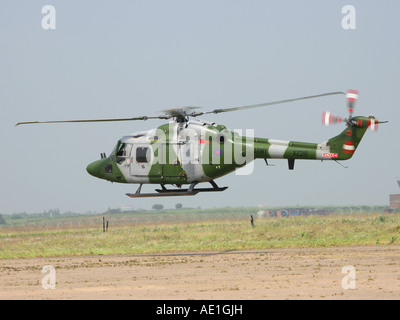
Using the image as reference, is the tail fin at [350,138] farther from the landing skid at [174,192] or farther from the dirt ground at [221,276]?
the landing skid at [174,192]

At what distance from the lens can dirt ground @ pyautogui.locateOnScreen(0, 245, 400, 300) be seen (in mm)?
20281

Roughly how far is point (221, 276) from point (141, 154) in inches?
375

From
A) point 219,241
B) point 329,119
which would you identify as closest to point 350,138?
point 329,119

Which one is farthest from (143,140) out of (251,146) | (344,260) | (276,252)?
(344,260)

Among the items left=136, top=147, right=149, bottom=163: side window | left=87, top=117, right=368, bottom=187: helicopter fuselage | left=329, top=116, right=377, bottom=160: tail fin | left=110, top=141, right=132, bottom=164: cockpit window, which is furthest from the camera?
left=110, top=141, right=132, bottom=164: cockpit window

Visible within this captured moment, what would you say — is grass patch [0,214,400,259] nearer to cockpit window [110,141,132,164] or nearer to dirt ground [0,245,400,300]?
dirt ground [0,245,400,300]

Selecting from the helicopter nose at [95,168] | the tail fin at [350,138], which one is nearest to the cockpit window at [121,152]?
the helicopter nose at [95,168]

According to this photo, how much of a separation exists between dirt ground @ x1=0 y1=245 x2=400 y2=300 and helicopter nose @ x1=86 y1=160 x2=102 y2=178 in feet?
13.8

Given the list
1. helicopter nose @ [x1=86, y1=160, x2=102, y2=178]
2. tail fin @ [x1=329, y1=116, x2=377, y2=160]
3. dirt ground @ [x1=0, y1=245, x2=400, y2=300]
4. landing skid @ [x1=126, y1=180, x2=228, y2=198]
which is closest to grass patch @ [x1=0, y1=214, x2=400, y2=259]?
dirt ground @ [x1=0, y1=245, x2=400, y2=300]

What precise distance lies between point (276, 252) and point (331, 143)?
21.7 ft

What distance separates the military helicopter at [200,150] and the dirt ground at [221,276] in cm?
386

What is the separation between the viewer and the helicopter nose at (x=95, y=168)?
3397 cm

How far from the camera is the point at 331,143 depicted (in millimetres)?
29750

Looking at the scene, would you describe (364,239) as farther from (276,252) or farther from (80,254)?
(80,254)
